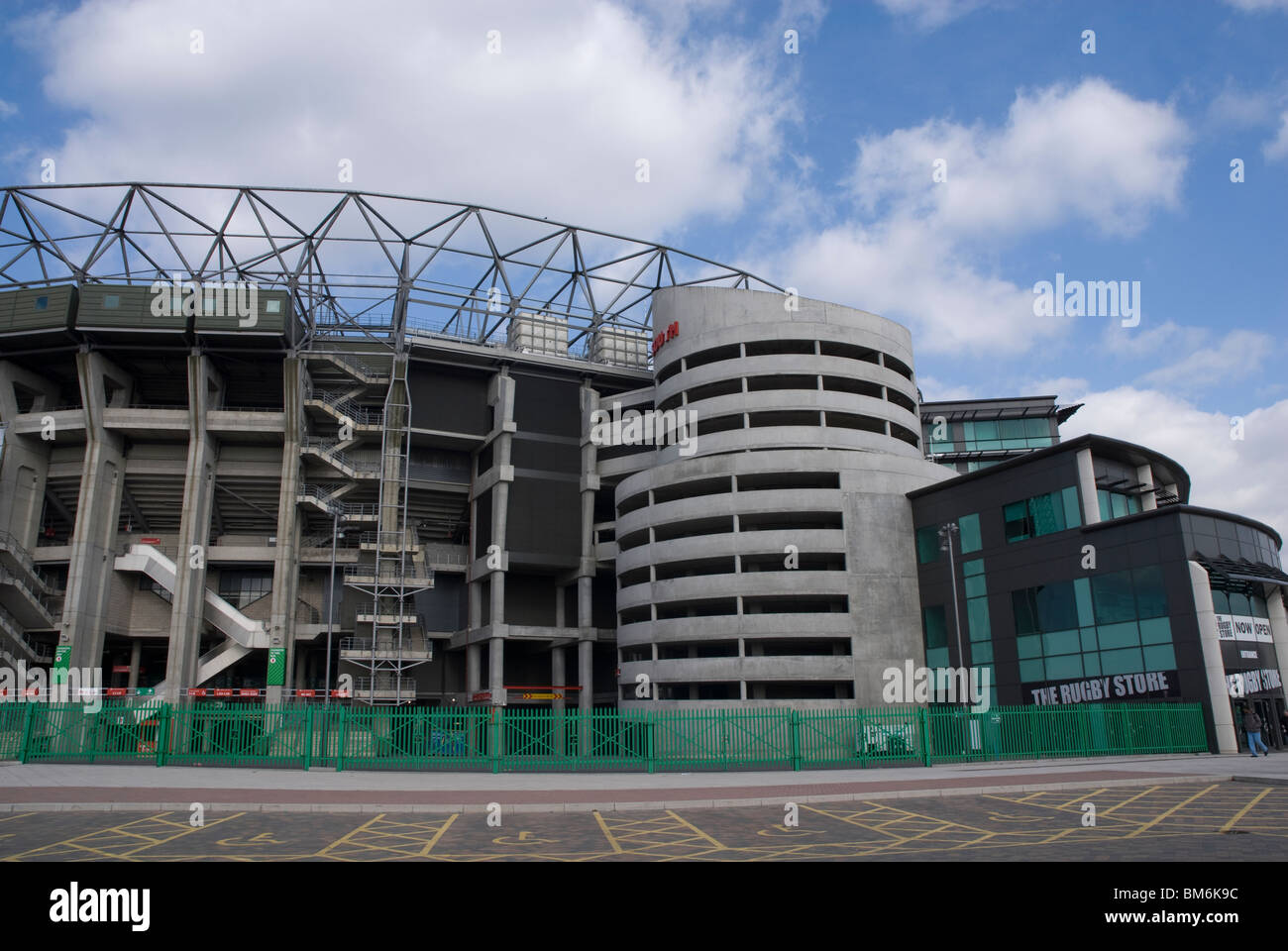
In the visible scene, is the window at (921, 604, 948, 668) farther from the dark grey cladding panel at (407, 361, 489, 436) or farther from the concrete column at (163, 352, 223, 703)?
the concrete column at (163, 352, 223, 703)

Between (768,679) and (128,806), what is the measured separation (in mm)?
38096

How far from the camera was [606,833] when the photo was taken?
14789mm

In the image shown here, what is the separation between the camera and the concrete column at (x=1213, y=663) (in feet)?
117

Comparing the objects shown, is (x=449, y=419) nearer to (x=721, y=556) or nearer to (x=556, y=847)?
(x=721, y=556)

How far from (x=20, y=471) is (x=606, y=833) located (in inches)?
2449

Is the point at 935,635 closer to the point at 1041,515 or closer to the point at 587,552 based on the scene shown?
the point at 1041,515

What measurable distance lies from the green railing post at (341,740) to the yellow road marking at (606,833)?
1262cm

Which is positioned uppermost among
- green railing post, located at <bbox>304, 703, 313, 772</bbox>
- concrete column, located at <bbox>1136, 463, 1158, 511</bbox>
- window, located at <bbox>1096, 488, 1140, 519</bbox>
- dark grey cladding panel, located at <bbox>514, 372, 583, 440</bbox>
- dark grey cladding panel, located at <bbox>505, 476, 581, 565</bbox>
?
dark grey cladding panel, located at <bbox>514, 372, 583, 440</bbox>

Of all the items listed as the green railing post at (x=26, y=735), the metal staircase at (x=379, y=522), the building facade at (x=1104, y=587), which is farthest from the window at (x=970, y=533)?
the green railing post at (x=26, y=735)

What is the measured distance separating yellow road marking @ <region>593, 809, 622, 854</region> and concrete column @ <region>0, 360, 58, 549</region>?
187 ft

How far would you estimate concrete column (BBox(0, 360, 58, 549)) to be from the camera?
59562 mm

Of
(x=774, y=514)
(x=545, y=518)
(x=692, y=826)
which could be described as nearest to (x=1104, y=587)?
(x=774, y=514)

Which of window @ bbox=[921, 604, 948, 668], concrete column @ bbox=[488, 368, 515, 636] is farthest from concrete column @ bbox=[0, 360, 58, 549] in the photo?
window @ bbox=[921, 604, 948, 668]
